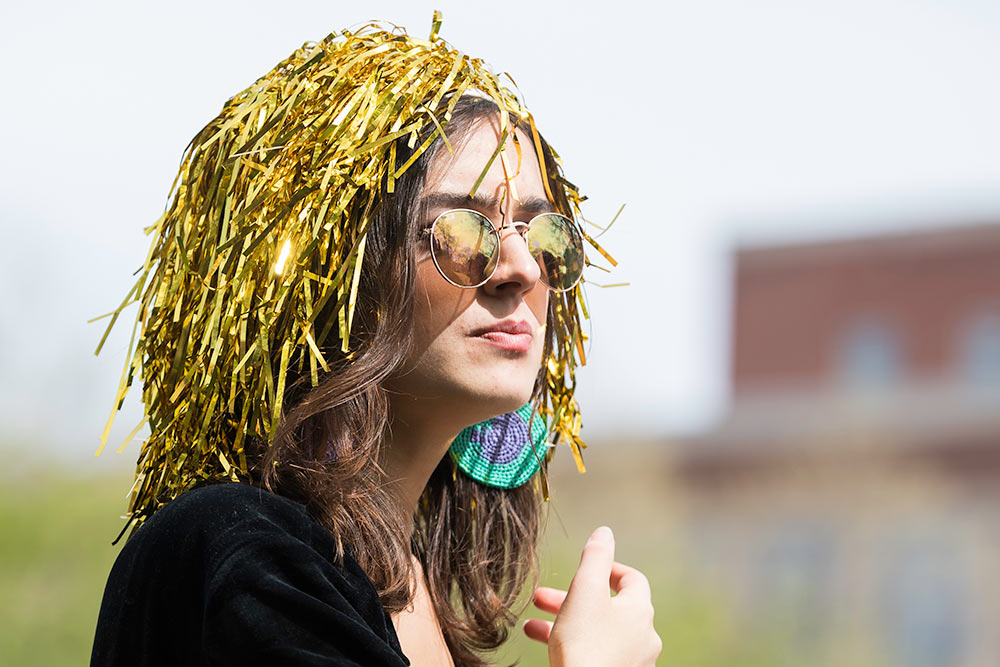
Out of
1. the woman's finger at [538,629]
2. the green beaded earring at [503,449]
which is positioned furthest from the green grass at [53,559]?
the woman's finger at [538,629]

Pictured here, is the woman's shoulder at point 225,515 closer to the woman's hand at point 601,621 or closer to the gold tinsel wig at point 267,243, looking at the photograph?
the gold tinsel wig at point 267,243

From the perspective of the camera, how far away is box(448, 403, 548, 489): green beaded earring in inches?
92.5

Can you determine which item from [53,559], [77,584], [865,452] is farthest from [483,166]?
[865,452]

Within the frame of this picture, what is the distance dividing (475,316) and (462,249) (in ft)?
0.32

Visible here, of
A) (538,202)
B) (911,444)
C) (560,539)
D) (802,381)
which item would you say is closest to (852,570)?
(911,444)

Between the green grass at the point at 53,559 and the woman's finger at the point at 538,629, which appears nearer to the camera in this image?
the woman's finger at the point at 538,629

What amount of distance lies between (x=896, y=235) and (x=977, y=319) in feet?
6.16

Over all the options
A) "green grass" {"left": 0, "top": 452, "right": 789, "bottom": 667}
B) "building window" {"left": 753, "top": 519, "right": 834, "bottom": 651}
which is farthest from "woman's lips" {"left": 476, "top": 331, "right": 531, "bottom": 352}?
"building window" {"left": 753, "top": 519, "right": 834, "bottom": 651}

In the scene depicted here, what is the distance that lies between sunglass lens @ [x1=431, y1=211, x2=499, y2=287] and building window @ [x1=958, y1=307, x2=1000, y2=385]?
20975 mm

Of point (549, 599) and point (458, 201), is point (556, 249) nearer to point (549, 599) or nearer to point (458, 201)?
point (458, 201)

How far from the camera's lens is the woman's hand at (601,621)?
5.94 feet

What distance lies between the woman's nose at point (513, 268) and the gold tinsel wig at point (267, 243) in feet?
0.49

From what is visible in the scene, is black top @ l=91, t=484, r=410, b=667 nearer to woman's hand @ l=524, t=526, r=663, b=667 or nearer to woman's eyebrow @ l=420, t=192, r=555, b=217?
woman's hand @ l=524, t=526, r=663, b=667

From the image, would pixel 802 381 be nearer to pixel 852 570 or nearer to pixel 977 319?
pixel 977 319
